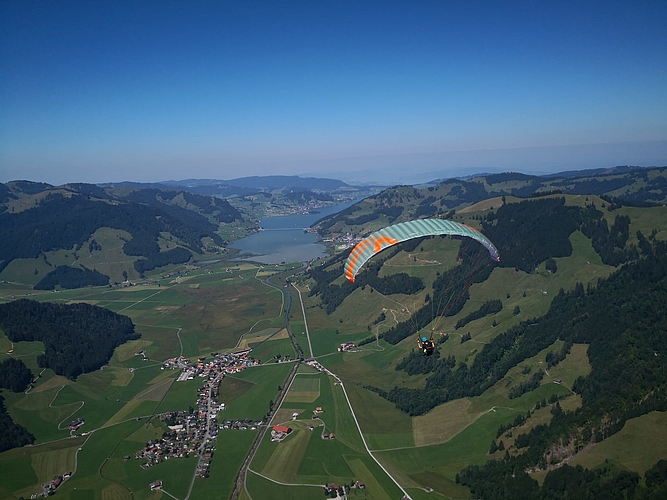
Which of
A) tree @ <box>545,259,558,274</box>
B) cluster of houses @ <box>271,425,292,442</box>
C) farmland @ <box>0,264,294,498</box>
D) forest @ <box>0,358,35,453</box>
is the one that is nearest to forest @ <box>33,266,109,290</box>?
farmland @ <box>0,264,294,498</box>

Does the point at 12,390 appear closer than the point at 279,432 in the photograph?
No

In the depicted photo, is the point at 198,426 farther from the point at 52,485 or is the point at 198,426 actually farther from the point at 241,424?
the point at 52,485

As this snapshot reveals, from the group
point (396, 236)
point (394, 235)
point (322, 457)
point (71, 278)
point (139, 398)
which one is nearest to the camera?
point (396, 236)

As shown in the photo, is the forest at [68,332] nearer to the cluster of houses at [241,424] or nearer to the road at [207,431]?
the road at [207,431]

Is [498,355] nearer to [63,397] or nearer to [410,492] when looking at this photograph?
[410,492]

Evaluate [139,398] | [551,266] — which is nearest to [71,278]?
[139,398]

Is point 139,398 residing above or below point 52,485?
above

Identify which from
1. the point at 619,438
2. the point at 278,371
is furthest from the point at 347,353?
the point at 619,438

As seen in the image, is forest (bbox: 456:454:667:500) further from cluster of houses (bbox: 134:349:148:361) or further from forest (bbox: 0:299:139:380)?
forest (bbox: 0:299:139:380)

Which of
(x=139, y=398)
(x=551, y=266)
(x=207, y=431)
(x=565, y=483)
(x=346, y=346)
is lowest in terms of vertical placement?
(x=139, y=398)
